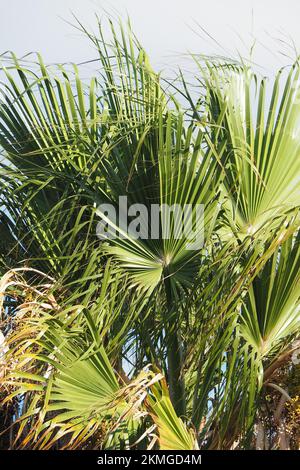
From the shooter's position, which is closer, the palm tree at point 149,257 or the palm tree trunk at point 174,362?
the palm tree at point 149,257

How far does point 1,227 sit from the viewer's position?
557 centimetres

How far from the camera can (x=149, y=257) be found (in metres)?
4.80

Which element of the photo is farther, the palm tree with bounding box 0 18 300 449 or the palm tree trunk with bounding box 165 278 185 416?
the palm tree trunk with bounding box 165 278 185 416

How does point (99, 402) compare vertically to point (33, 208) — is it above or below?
below

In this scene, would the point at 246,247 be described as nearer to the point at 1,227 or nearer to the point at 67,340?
the point at 67,340

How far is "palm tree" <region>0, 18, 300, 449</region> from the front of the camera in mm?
4227

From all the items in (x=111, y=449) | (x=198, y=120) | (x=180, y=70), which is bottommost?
(x=111, y=449)

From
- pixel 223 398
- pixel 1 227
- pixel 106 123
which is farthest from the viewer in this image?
pixel 1 227

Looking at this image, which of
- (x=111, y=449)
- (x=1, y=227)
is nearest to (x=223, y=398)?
(x=111, y=449)

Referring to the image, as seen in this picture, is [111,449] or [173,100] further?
[173,100]

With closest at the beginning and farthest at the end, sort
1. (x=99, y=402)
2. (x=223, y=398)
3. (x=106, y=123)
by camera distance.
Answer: (x=99, y=402)
(x=223, y=398)
(x=106, y=123)

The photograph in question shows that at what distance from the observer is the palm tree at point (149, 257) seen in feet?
13.9

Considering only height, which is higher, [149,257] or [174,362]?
[149,257]

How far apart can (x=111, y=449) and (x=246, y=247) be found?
118 cm
